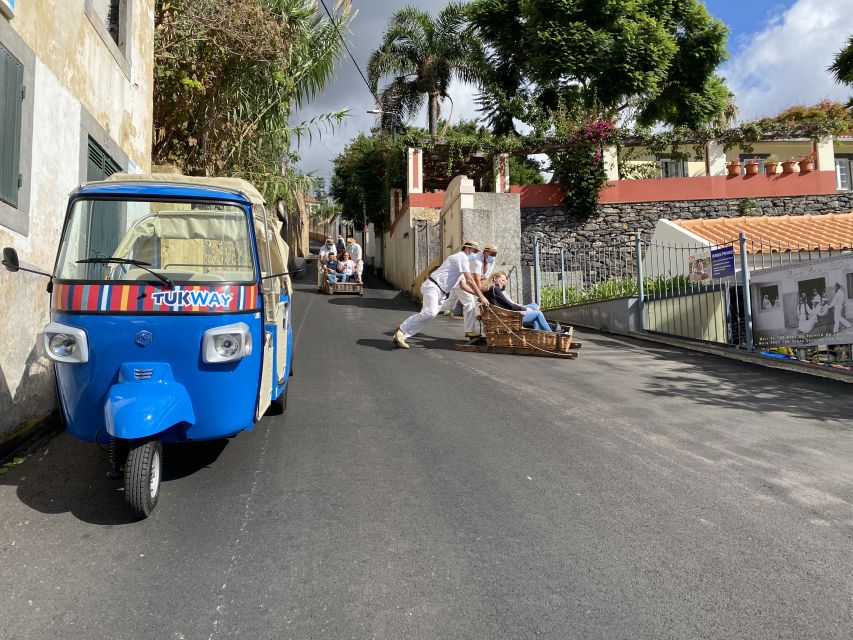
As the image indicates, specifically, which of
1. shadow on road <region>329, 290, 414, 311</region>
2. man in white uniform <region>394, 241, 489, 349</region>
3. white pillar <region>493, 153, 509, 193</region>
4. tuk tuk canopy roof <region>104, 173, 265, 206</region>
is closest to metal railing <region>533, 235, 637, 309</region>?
shadow on road <region>329, 290, 414, 311</region>

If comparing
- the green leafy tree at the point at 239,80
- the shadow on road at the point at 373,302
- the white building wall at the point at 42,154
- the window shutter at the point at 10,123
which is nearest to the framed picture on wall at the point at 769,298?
the shadow on road at the point at 373,302

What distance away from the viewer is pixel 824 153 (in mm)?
20250

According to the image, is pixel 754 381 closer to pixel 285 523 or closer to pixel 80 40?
pixel 285 523

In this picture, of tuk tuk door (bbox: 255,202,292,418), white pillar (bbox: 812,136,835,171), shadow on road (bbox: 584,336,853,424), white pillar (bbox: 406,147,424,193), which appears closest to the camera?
tuk tuk door (bbox: 255,202,292,418)

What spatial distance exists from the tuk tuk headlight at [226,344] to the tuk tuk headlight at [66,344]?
0.67m

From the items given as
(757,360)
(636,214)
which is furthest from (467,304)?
(636,214)

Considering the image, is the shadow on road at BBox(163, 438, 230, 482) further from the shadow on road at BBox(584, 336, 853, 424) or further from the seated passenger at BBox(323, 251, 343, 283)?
the seated passenger at BBox(323, 251, 343, 283)

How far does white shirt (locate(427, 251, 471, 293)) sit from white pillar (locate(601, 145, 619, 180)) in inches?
487

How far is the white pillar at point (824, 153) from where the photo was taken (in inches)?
795

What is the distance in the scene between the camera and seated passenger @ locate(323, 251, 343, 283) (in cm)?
1969

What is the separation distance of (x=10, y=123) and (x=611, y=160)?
1842 cm

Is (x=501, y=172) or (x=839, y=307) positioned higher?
(x=501, y=172)

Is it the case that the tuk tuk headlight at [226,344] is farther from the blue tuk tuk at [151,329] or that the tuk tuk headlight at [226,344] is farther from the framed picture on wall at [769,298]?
the framed picture on wall at [769,298]

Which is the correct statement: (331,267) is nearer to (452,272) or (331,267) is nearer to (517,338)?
(452,272)
